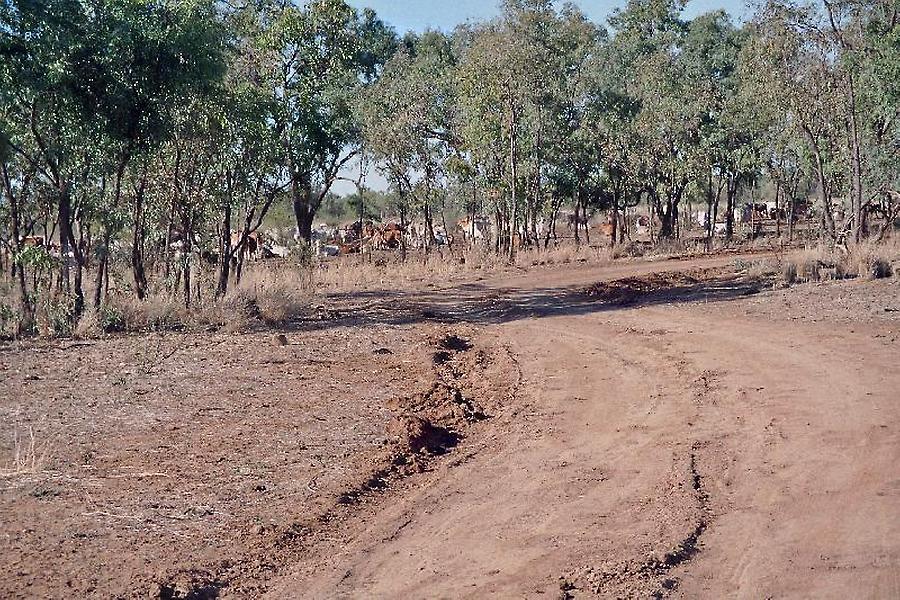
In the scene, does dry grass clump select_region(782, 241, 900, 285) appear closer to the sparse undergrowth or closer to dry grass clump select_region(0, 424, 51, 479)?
the sparse undergrowth

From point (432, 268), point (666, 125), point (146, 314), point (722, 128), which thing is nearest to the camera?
point (146, 314)

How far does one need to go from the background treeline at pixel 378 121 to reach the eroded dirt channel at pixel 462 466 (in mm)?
3665

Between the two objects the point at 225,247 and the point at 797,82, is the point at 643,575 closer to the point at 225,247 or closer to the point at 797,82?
the point at 225,247

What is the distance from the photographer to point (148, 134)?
14453 mm

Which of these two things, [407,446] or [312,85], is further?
[312,85]

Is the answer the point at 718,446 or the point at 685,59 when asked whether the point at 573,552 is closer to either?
the point at 718,446

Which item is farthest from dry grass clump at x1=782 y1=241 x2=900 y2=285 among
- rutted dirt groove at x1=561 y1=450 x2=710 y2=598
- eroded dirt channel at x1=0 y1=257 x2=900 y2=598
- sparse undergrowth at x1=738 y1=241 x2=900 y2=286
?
rutted dirt groove at x1=561 y1=450 x2=710 y2=598

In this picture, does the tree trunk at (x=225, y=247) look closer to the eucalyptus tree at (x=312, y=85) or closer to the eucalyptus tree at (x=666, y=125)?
the eucalyptus tree at (x=312, y=85)

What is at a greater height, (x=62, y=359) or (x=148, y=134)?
(x=148, y=134)

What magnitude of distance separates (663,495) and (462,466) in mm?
1654

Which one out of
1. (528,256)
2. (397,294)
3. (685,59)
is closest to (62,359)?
(397,294)

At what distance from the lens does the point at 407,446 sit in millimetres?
8062

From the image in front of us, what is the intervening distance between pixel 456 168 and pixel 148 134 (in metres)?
17.1

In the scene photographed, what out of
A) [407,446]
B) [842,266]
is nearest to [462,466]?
[407,446]
